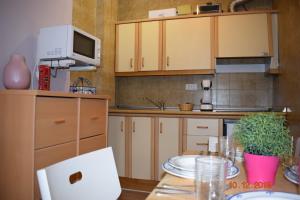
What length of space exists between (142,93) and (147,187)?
4.21 ft

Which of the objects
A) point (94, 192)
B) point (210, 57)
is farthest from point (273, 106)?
point (94, 192)

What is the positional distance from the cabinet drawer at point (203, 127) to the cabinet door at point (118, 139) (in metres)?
0.76

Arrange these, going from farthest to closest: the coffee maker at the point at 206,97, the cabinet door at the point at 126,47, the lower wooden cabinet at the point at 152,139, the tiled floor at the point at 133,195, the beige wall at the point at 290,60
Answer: the cabinet door at the point at 126,47
the coffee maker at the point at 206,97
the lower wooden cabinet at the point at 152,139
the tiled floor at the point at 133,195
the beige wall at the point at 290,60

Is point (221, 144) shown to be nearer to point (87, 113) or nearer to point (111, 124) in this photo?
point (87, 113)

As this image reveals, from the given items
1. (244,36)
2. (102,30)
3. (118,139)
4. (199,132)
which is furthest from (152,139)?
(244,36)

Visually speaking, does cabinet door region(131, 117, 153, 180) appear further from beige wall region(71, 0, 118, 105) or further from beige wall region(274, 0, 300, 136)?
beige wall region(274, 0, 300, 136)

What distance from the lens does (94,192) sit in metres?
0.70

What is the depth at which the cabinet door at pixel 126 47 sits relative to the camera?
10.2 ft

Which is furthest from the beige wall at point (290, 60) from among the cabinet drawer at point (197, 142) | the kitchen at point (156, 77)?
the cabinet drawer at point (197, 142)

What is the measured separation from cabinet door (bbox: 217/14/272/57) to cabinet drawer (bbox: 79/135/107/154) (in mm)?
1646

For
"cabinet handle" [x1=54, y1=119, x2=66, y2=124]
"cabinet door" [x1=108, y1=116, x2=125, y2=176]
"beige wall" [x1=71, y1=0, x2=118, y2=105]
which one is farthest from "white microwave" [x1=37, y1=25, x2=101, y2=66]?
"cabinet door" [x1=108, y1=116, x2=125, y2=176]

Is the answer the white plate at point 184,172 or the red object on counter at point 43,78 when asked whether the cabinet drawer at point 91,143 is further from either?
the white plate at point 184,172

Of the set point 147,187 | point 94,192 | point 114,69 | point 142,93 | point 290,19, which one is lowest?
point 147,187

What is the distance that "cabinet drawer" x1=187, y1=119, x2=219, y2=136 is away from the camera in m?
2.45
